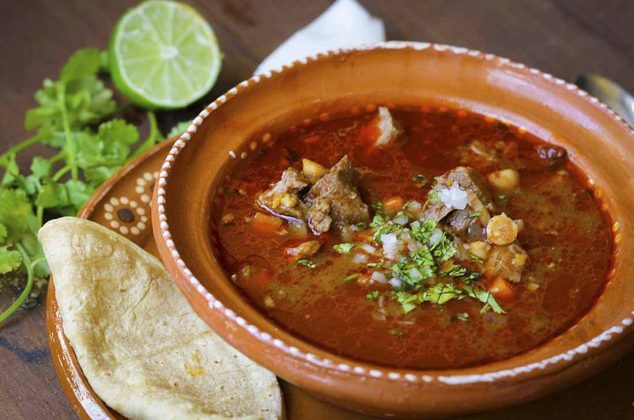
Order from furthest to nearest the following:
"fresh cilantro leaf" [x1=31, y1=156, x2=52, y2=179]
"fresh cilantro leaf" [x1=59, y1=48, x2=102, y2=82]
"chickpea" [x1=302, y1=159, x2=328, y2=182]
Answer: "fresh cilantro leaf" [x1=59, y1=48, x2=102, y2=82] < "fresh cilantro leaf" [x1=31, y1=156, x2=52, y2=179] < "chickpea" [x1=302, y1=159, x2=328, y2=182]

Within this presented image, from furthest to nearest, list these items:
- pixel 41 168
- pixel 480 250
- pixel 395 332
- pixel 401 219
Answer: pixel 41 168 → pixel 401 219 → pixel 480 250 → pixel 395 332

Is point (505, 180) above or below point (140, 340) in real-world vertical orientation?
above

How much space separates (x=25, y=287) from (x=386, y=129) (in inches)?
70.5

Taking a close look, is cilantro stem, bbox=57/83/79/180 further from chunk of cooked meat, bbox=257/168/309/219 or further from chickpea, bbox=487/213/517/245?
chickpea, bbox=487/213/517/245

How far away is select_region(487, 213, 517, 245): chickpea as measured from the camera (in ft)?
10.4

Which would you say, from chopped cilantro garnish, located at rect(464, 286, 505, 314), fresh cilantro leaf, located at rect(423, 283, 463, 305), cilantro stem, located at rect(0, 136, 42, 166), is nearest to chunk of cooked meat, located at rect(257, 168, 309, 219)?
fresh cilantro leaf, located at rect(423, 283, 463, 305)

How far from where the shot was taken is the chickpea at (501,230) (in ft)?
10.4

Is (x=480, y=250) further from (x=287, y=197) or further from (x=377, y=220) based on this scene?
(x=287, y=197)

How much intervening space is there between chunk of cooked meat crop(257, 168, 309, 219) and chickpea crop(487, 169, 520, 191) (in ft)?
2.64

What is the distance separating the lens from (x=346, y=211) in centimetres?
323

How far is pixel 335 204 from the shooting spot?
10.5ft

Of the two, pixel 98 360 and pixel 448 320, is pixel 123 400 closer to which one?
pixel 98 360

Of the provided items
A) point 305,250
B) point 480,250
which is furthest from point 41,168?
point 480,250

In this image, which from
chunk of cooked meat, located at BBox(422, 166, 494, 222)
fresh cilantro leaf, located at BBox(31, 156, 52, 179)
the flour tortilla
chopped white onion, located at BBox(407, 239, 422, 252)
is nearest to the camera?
the flour tortilla
